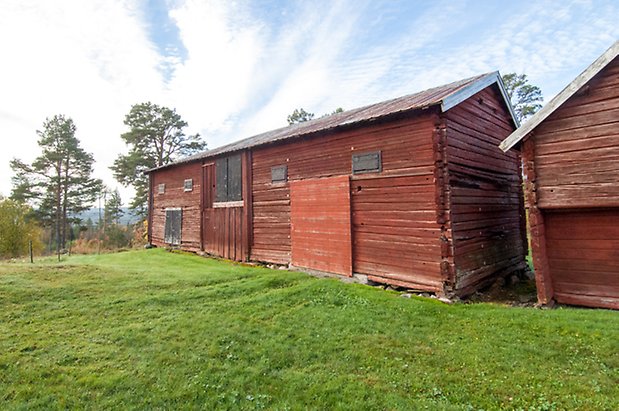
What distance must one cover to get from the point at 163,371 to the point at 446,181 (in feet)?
25.1

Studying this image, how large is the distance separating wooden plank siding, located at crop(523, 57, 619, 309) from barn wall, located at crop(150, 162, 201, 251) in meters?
15.3

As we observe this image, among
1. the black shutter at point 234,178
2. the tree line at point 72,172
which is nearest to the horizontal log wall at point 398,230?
the black shutter at point 234,178

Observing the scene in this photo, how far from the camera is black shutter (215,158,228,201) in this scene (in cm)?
1541

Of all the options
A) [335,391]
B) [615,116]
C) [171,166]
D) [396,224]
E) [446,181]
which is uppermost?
[171,166]

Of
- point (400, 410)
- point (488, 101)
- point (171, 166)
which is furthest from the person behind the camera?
point (171, 166)

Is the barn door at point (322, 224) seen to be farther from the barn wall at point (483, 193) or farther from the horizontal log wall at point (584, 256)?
the horizontal log wall at point (584, 256)

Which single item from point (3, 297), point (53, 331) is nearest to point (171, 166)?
point (3, 297)

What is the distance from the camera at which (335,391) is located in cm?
407

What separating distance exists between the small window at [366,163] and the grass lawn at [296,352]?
386 centimetres

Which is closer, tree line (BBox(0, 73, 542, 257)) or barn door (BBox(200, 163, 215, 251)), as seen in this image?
barn door (BBox(200, 163, 215, 251))

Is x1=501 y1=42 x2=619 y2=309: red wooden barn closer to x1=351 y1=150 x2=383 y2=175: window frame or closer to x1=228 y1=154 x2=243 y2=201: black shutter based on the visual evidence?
x1=351 y1=150 x2=383 y2=175: window frame

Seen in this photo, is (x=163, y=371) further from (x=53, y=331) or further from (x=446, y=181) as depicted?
(x=446, y=181)

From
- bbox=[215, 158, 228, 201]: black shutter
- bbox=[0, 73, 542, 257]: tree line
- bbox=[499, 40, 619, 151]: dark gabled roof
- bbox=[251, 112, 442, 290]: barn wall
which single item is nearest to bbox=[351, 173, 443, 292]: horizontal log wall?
bbox=[251, 112, 442, 290]: barn wall

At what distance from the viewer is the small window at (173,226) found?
62.2 ft
